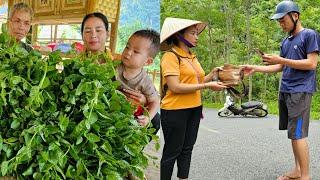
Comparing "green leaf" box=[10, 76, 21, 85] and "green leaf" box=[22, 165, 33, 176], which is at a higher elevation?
"green leaf" box=[10, 76, 21, 85]

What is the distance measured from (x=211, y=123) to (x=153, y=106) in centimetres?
782

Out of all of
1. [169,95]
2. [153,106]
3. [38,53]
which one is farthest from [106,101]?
[169,95]

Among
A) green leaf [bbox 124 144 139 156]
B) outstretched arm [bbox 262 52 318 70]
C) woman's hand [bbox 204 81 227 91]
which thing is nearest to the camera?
A: green leaf [bbox 124 144 139 156]

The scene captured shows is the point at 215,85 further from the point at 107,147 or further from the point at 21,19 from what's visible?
the point at 107,147

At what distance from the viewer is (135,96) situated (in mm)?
1675

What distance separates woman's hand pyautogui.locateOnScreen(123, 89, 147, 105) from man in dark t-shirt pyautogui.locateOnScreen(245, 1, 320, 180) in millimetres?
1610

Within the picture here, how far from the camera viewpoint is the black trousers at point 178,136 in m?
2.74

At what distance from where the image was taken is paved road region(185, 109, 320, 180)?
427 centimetres

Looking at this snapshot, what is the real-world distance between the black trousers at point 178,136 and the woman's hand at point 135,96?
1045mm

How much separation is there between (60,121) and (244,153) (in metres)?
4.74

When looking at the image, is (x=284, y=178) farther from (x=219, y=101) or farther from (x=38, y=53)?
(x=219, y=101)

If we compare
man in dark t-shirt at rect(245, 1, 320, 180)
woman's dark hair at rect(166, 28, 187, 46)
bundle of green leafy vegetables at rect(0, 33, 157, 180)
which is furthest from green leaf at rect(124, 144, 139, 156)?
man in dark t-shirt at rect(245, 1, 320, 180)

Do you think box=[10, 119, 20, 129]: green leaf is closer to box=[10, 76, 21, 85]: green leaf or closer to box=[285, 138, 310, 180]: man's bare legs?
box=[10, 76, 21, 85]: green leaf

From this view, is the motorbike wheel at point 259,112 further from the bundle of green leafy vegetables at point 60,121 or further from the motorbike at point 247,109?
the bundle of green leafy vegetables at point 60,121
